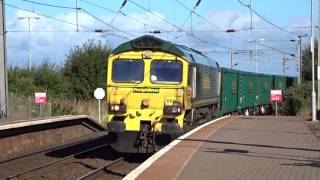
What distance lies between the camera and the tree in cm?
5125

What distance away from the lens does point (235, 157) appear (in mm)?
13664

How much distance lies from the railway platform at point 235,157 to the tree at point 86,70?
31905 mm

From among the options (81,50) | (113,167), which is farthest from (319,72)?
(81,50)

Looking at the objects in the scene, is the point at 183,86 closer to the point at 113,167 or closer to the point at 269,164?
the point at 113,167

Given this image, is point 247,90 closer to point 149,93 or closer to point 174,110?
point 149,93

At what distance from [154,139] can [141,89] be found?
1.52 metres

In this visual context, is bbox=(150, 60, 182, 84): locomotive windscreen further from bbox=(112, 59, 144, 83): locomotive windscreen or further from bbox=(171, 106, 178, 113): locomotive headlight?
bbox=(171, 106, 178, 113): locomotive headlight

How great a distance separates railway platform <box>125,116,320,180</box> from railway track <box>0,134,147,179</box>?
5.31 feet

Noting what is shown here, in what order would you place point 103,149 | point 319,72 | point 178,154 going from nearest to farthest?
point 178,154 → point 103,149 → point 319,72

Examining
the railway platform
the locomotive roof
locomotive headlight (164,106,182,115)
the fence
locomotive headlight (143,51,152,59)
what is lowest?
the railway platform

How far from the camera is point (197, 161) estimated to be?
42.5ft

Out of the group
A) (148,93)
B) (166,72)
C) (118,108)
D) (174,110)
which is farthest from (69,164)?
(166,72)

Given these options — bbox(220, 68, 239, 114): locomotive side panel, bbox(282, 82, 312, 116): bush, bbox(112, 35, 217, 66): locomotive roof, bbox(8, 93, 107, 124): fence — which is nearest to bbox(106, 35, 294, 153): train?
bbox(112, 35, 217, 66): locomotive roof

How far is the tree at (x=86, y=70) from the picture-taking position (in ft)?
168
